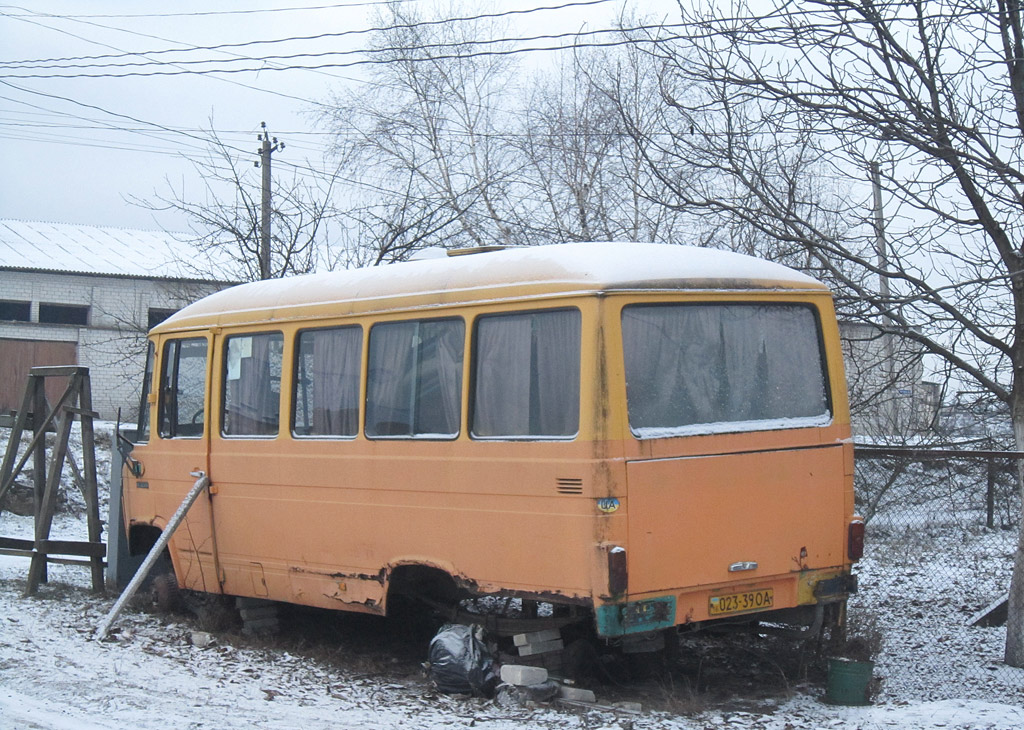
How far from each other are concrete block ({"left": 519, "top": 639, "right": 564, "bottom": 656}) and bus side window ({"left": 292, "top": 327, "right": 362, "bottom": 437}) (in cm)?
191

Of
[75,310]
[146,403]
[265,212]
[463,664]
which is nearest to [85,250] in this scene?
[75,310]

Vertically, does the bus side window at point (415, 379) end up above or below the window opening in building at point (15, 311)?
below

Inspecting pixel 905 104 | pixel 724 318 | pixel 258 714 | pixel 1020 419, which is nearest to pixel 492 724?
pixel 258 714

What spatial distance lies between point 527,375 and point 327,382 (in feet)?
6.48

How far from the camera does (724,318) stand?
6.53m

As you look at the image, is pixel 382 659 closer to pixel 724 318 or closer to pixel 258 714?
pixel 258 714

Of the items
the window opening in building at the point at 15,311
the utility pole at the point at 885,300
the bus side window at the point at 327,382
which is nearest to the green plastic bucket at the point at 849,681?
the utility pole at the point at 885,300

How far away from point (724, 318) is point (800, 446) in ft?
2.94

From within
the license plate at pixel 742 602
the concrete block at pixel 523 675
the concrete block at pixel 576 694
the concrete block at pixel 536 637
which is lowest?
the concrete block at pixel 576 694

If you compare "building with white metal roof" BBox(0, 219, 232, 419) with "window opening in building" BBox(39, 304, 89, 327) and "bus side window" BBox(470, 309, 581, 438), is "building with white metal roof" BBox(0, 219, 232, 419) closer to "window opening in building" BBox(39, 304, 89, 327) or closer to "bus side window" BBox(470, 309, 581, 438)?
"window opening in building" BBox(39, 304, 89, 327)

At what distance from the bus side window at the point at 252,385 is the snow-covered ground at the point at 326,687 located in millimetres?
1676

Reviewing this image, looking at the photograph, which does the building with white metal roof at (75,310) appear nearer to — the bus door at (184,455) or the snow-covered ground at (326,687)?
the bus door at (184,455)

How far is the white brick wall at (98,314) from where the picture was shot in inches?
1134

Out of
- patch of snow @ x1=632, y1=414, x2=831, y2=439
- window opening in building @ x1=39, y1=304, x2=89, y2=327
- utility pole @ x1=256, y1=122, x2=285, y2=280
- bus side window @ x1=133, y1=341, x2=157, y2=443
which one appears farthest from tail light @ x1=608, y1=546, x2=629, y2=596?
window opening in building @ x1=39, y1=304, x2=89, y2=327
